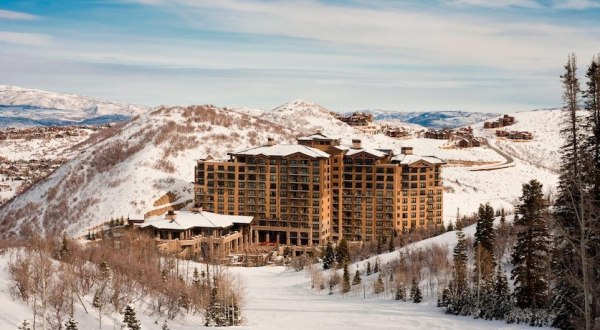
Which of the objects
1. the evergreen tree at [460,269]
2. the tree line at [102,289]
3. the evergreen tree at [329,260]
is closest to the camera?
the tree line at [102,289]

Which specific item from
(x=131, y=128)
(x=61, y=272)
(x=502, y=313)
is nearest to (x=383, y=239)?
(x=502, y=313)

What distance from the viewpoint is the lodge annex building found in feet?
398

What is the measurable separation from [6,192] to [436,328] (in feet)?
590

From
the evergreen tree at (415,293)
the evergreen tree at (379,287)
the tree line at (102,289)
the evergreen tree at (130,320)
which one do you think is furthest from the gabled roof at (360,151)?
the evergreen tree at (130,320)

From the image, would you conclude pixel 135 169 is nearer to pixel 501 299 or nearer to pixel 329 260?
pixel 329 260

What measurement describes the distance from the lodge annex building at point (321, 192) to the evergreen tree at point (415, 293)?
183 ft

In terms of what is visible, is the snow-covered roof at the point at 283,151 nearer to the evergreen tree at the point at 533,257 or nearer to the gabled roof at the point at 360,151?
the gabled roof at the point at 360,151

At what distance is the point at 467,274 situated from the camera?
63.0 metres

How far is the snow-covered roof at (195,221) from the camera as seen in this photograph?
353ft

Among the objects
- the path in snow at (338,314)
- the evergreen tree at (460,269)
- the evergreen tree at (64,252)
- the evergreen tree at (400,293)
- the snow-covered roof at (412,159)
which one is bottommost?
the path in snow at (338,314)

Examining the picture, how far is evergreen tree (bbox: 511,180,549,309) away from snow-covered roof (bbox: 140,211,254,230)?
65035 mm

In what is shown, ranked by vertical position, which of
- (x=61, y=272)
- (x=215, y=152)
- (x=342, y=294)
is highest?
(x=215, y=152)

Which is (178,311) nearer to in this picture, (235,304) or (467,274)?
(235,304)

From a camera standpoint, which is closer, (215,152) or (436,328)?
(436,328)
